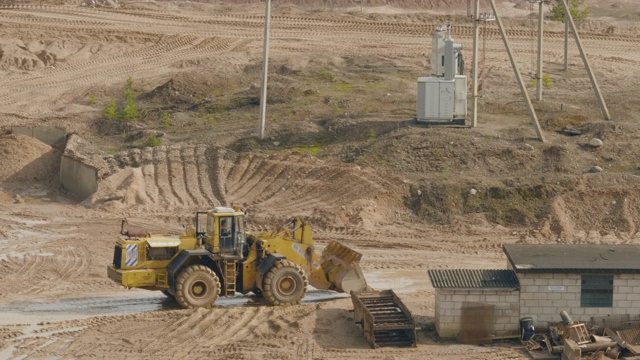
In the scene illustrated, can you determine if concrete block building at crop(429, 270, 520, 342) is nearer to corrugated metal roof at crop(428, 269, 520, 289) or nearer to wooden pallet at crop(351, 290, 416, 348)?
corrugated metal roof at crop(428, 269, 520, 289)

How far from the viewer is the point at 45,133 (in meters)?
44.0

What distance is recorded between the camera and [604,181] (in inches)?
1508

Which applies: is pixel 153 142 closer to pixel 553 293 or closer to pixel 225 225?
pixel 225 225

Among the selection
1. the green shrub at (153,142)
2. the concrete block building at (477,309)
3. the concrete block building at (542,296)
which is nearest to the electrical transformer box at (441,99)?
the green shrub at (153,142)

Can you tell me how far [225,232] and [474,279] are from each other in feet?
17.0

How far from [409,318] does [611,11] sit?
48.0 meters

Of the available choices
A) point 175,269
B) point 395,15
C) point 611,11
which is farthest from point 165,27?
point 175,269

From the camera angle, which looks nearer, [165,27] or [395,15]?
[165,27]

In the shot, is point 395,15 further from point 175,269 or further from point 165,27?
point 175,269

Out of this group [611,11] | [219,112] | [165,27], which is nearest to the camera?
[219,112]

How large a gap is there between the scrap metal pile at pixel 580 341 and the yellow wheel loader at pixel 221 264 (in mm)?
4462

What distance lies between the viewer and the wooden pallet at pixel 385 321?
2597 centimetres

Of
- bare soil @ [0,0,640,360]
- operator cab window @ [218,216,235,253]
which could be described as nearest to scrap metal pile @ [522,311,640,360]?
bare soil @ [0,0,640,360]

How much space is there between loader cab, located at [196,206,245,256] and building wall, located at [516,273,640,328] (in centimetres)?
575
